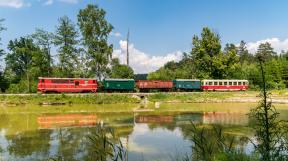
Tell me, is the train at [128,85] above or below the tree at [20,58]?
below

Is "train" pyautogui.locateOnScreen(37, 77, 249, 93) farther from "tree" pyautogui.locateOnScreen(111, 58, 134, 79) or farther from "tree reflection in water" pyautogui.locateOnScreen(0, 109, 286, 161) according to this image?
"tree reflection in water" pyautogui.locateOnScreen(0, 109, 286, 161)

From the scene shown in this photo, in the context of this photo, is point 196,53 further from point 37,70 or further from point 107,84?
point 37,70

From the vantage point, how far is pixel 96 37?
188 ft

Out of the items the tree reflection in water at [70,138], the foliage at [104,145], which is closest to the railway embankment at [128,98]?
the tree reflection in water at [70,138]

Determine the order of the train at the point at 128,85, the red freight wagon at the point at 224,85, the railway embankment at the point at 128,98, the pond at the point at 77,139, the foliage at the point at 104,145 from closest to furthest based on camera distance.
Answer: the foliage at the point at 104,145
the pond at the point at 77,139
the railway embankment at the point at 128,98
the train at the point at 128,85
the red freight wagon at the point at 224,85

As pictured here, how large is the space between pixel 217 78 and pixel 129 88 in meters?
17.1

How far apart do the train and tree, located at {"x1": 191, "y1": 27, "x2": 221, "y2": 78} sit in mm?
3433

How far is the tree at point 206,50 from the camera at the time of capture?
60906mm

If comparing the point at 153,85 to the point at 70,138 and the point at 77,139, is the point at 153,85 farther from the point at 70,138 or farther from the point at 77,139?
the point at 77,139

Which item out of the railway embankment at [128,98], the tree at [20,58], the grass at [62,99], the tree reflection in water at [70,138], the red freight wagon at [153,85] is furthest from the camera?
the tree at [20,58]

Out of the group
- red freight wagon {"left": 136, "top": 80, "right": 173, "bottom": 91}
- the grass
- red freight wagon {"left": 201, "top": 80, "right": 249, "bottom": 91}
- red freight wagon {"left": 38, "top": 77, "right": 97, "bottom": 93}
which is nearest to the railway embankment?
the grass

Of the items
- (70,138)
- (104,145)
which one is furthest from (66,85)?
(104,145)

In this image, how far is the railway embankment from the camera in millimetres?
44000

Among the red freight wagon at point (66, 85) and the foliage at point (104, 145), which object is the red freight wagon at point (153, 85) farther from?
the foliage at point (104, 145)
